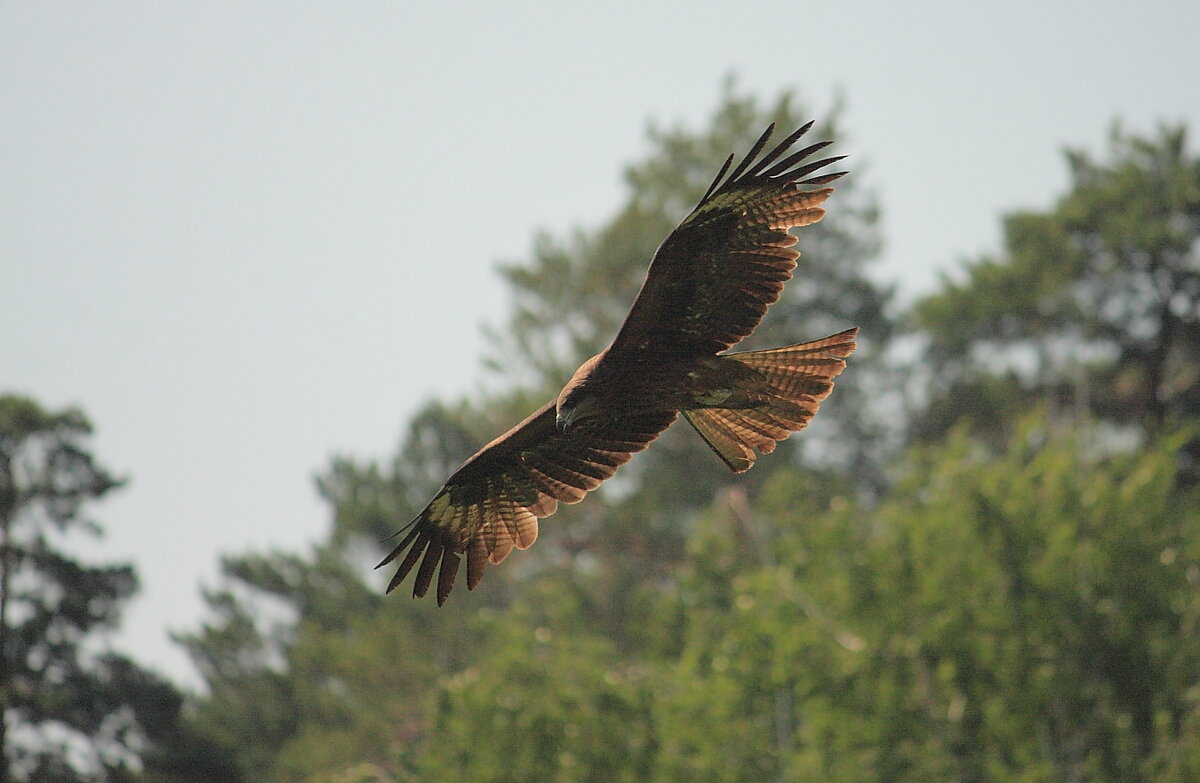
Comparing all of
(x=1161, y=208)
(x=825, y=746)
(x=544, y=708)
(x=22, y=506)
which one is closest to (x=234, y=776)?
(x=22, y=506)

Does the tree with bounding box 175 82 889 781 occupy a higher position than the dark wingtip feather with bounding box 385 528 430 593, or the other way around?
the tree with bounding box 175 82 889 781

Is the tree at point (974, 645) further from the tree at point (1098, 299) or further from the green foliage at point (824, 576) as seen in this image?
the tree at point (1098, 299)

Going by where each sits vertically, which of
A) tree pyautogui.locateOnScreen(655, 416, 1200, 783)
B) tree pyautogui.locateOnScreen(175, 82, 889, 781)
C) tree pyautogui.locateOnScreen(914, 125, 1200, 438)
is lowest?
tree pyautogui.locateOnScreen(655, 416, 1200, 783)

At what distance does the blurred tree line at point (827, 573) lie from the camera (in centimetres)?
1772

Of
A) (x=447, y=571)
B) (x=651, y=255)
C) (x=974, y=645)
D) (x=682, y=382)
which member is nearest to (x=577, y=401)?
(x=682, y=382)

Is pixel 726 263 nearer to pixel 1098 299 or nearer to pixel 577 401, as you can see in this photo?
pixel 577 401

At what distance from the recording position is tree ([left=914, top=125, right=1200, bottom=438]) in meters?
28.8

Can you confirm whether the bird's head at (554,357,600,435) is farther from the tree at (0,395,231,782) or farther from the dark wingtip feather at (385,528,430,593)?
the tree at (0,395,231,782)

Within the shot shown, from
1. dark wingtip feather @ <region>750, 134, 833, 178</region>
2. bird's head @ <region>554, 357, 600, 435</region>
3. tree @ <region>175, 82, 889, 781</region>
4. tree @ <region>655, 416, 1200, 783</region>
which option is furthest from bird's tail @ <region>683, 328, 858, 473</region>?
tree @ <region>175, 82, 889, 781</region>

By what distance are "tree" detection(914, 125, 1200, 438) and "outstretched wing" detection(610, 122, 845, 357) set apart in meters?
22.3

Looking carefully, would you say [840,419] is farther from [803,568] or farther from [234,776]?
[234,776]

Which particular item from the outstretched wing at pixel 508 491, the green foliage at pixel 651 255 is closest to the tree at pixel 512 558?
the green foliage at pixel 651 255

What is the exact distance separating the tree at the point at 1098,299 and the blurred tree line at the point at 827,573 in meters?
0.07

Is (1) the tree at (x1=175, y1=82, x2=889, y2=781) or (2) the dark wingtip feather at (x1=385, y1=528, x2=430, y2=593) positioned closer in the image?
(2) the dark wingtip feather at (x1=385, y1=528, x2=430, y2=593)
